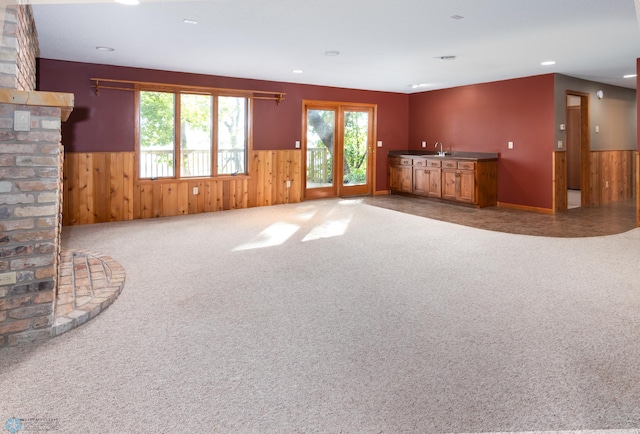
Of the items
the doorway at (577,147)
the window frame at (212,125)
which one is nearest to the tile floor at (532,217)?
the doorway at (577,147)

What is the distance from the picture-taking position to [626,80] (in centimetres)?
838

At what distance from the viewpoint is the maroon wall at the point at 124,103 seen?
667 centimetres

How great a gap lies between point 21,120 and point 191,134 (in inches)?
199

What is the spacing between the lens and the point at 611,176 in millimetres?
9258

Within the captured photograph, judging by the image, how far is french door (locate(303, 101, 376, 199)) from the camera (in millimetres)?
9336

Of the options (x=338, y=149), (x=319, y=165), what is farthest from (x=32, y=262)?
(x=338, y=149)

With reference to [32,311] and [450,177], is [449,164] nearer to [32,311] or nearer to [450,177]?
[450,177]

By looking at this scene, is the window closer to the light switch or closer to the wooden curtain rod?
the wooden curtain rod

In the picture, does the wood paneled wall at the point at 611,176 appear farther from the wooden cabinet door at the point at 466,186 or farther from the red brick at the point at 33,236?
the red brick at the point at 33,236

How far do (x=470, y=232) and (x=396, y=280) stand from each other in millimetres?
2546

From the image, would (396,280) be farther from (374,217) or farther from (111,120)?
(111,120)

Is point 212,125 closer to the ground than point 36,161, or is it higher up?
higher up

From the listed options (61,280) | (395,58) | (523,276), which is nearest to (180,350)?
(61,280)

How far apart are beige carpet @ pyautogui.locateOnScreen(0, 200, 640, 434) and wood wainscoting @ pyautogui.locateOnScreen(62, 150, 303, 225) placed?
2308mm
